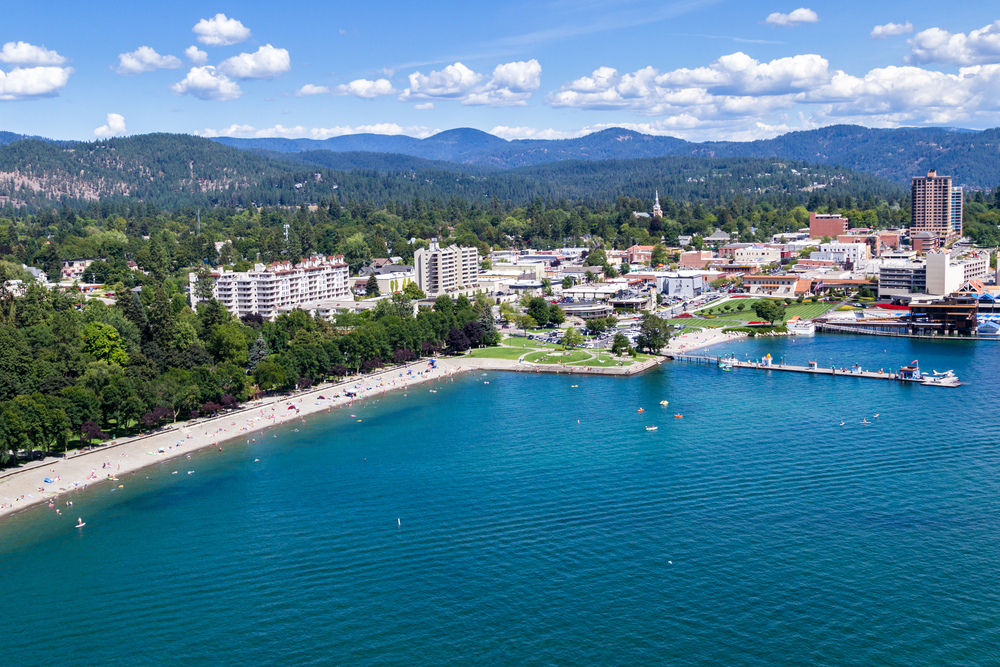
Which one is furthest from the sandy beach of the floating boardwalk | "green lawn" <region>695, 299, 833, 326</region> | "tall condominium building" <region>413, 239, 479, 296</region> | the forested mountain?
the forested mountain

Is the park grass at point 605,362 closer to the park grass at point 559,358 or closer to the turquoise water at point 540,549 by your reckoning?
the park grass at point 559,358

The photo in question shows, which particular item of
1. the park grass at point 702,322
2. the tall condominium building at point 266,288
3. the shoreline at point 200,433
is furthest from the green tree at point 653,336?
the tall condominium building at point 266,288

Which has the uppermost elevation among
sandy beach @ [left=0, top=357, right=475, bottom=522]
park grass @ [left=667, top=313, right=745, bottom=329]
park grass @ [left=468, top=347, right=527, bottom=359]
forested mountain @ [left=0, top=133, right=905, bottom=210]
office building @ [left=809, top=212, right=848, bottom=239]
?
forested mountain @ [left=0, top=133, right=905, bottom=210]

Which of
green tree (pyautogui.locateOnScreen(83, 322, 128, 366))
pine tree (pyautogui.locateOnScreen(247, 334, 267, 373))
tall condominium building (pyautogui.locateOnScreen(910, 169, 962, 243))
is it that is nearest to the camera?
green tree (pyautogui.locateOnScreen(83, 322, 128, 366))

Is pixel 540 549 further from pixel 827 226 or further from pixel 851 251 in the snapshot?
pixel 827 226

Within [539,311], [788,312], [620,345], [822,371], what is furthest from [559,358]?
[788,312]

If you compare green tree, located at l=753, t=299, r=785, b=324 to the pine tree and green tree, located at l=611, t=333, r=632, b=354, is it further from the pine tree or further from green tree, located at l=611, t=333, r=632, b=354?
the pine tree
